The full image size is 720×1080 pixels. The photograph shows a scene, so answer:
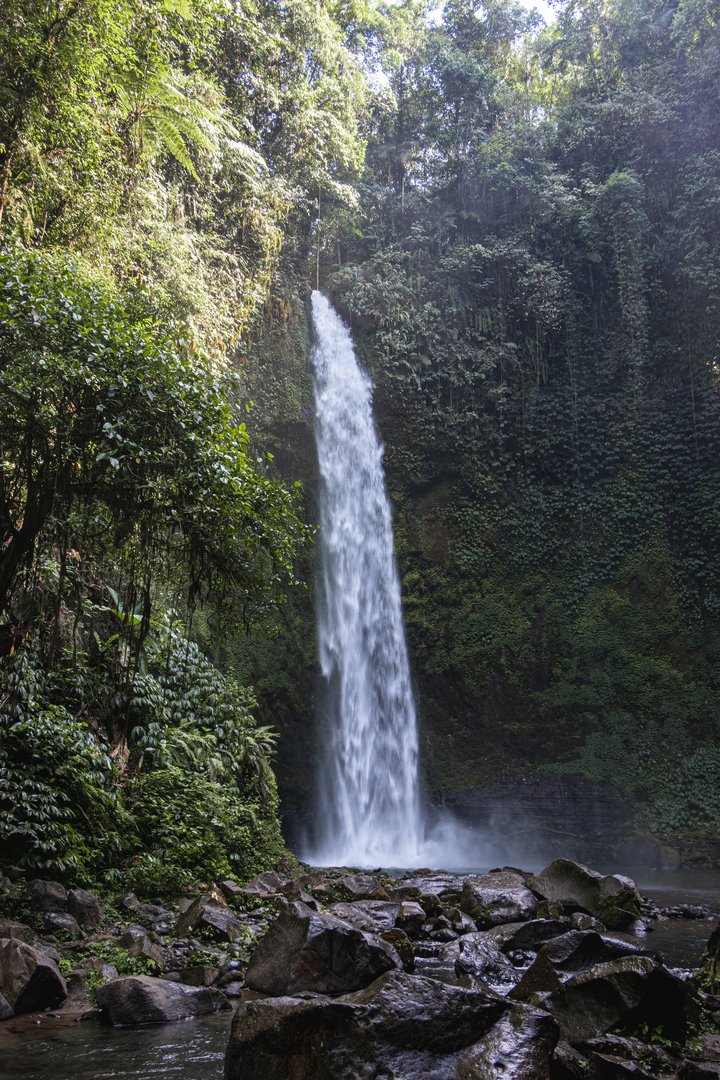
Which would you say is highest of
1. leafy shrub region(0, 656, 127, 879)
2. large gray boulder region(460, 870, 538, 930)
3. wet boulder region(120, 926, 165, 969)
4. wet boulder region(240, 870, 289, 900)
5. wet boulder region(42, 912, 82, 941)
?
leafy shrub region(0, 656, 127, 879)

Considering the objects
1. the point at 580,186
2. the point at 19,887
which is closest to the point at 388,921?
the point at 19,887

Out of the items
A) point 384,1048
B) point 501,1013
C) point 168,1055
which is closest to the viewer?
point 384,1048

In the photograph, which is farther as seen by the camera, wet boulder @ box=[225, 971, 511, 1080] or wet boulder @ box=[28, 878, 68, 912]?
wet boulder @ box=[28, 878, 68, 912]

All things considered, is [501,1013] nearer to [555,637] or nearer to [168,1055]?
[168,1055]

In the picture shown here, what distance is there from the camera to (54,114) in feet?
28.7

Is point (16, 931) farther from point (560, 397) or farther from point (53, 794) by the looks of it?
point (560, 397)

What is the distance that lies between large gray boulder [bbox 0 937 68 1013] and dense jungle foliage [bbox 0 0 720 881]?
222 centimetres

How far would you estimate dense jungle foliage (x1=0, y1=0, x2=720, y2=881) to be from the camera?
6.29m

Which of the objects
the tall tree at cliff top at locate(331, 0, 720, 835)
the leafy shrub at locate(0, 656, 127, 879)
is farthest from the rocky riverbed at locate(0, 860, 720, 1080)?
the tall tree at cliff top at locate(331, 0, 720, 835)

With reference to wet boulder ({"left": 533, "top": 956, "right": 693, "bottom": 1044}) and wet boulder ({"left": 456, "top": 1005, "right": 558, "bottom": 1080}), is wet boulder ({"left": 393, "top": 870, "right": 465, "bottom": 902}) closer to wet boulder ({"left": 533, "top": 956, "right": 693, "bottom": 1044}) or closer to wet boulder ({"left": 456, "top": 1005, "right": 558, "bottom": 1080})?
wet boulder ({"left": 533, "top": 956, "right": 693, "bottom": 1044})

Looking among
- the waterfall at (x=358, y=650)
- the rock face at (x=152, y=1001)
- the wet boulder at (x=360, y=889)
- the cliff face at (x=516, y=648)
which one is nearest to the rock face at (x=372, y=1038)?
the rock face at (x=152, y=1001)

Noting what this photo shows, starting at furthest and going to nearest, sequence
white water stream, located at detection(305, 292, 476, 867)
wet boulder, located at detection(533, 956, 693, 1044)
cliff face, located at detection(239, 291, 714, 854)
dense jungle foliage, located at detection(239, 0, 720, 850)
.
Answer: dense jungle foliage, located at detection(239, 0, 720, 850) < cliff face, located at detection(239, 291, 714, 854) < white water stream, located at detection(305, 292, 476, 867) < wet boulder, located at detection(533, 956, 693, 1044)

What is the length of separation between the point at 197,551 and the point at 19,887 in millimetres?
2801

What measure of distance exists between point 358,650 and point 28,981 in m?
10.6
